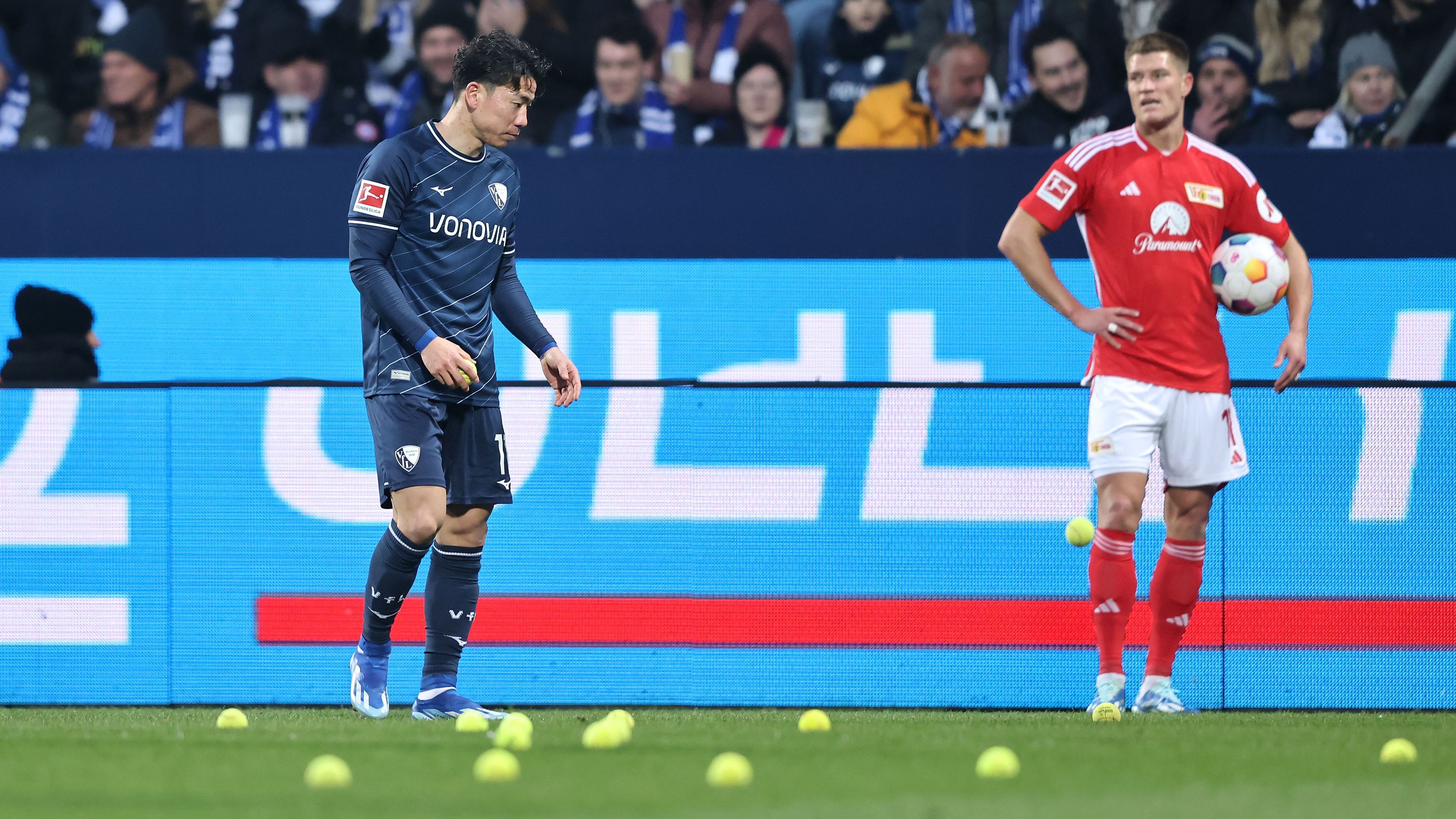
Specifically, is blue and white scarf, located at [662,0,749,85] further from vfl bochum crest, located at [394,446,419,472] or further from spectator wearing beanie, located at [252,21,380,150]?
vfl bochum crest, located at [394,446,419,472]

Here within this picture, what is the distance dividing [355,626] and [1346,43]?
5.82 m

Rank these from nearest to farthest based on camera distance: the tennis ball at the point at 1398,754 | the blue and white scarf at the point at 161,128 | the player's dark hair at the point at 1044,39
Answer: the tennis ball at the point at 1398,754
the player's dark hair at the point at 1044,39
the blue and white scarf at the point at 161,128

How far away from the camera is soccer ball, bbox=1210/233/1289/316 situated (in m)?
4.88

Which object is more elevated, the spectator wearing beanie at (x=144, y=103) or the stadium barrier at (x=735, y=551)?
the spectator wearing beanie at (x=144, y=103)

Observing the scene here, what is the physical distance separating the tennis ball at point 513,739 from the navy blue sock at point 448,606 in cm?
80

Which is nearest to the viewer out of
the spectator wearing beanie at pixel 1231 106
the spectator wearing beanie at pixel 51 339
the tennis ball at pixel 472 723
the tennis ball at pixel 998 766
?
the tennis ball at pixel 998 766

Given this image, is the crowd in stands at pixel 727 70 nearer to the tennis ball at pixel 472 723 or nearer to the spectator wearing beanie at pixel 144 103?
the spectator wearing beanie at pixel 144 103

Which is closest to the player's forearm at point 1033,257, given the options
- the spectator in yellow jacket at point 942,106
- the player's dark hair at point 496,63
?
the player's dark hair at point 496,63

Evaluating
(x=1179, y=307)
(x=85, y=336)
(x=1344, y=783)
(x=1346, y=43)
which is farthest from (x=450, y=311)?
(x=1346, y=43)

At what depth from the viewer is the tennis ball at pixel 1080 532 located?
543 centimetres

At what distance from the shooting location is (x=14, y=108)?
9117 mm

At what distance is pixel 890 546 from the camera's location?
551cm

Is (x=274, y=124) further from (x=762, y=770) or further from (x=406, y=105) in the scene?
(x=762, y=770)

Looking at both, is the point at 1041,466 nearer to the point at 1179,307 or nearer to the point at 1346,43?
the point at 1179,307
